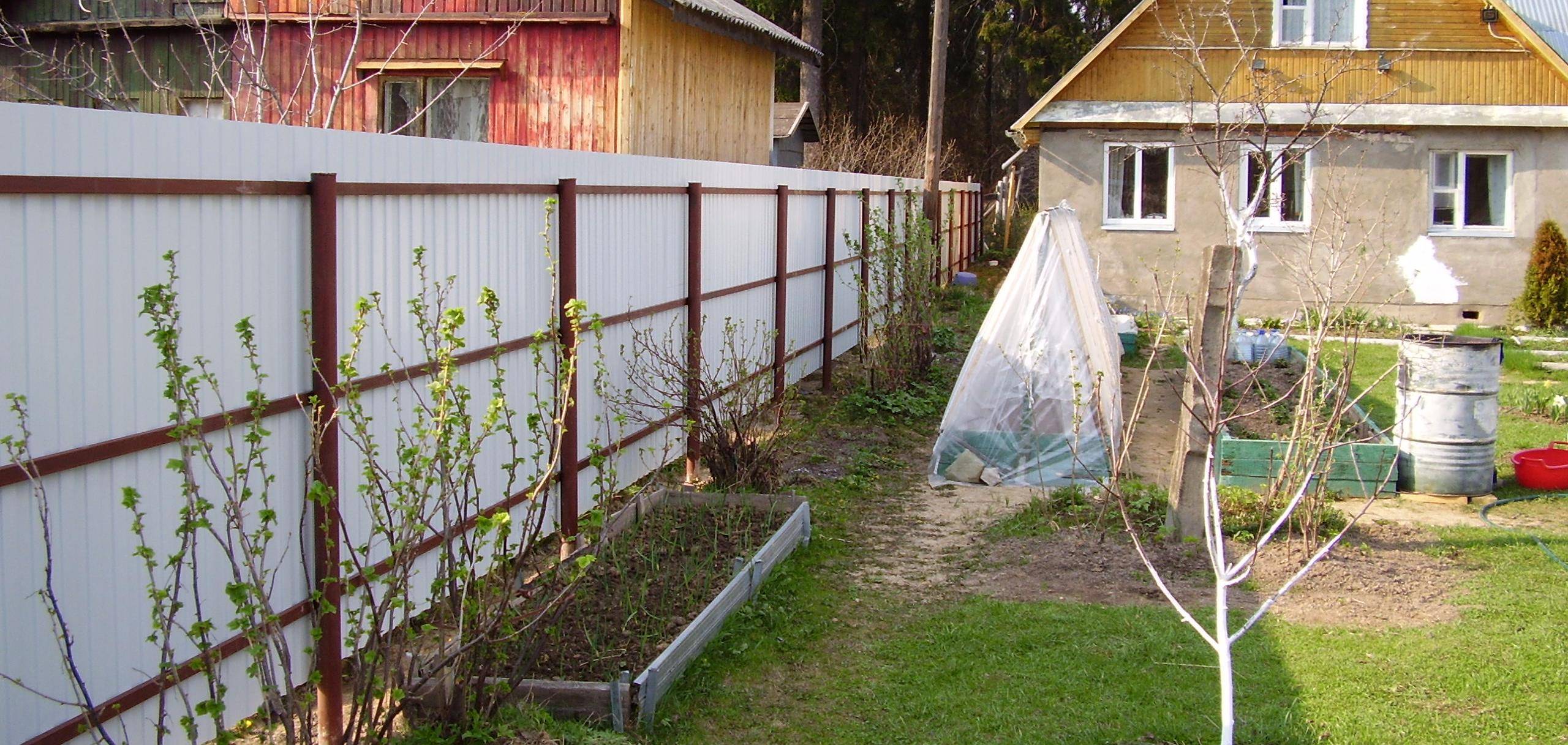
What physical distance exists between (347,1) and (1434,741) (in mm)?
13304

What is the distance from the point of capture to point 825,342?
510 inches

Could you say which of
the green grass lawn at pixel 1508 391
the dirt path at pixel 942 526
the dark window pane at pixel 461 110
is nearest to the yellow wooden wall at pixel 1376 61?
the green grass lawn at pixel 1508 391

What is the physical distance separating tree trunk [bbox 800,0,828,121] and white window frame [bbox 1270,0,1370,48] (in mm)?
14275

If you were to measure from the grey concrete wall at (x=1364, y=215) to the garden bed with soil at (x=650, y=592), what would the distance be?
13.0m

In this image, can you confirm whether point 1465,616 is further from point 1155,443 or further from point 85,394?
point 85,394

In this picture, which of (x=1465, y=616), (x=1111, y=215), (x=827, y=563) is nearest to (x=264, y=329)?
(x=827, y=563)

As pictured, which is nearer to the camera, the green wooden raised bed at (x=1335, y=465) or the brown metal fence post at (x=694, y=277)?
the brown metal fence post at (x=694, y=277)

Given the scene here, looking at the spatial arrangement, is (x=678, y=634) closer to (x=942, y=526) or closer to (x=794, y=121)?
(x=942, y=526)

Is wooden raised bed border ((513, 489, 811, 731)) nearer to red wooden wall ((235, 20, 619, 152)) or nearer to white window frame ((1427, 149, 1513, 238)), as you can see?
red wooden wall ((235, 20, 619, 152))

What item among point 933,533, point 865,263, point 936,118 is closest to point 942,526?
point 933,533

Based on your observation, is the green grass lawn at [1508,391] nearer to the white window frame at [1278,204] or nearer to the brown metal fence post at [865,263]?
the white window frame at [1278,204]

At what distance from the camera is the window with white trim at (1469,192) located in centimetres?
1986

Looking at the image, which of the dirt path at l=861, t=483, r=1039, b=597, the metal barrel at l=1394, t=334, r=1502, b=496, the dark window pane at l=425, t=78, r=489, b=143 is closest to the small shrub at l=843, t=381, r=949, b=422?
the dirt path at l=861, t=483, r=1039, b=597

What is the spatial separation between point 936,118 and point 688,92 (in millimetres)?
5192
